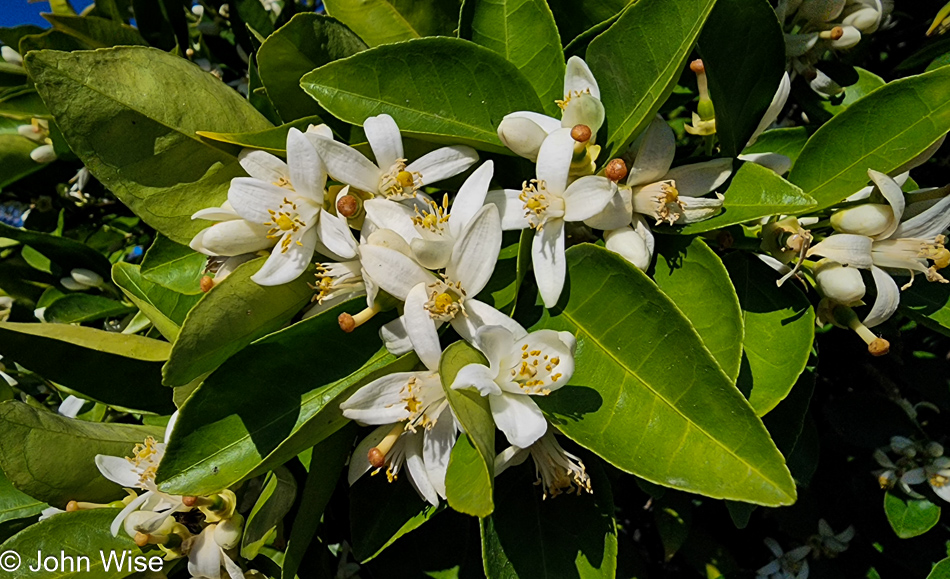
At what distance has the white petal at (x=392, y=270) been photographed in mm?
846

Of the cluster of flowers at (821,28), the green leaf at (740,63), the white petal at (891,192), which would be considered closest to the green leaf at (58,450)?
the green leaf at (740,63)

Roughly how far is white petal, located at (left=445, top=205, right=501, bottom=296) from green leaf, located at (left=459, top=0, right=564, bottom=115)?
288 mm

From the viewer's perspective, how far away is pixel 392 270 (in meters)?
0.85

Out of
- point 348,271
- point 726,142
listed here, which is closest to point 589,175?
point 726,142

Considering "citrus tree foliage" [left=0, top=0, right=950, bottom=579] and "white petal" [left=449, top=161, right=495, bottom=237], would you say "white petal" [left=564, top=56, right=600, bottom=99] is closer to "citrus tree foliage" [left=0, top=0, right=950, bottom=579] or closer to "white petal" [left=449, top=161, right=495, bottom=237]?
"citrus tree foliage" [left=0, top=0, right=950, bottom=579]

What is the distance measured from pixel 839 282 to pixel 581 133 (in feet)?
1.39

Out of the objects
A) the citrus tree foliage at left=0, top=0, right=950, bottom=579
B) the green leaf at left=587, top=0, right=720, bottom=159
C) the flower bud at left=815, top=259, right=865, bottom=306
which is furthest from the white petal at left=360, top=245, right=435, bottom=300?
the flower bud at left=815, top=259, right=865, bottom=306

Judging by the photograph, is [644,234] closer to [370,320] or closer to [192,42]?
[370,320]

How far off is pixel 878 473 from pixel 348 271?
144 cm

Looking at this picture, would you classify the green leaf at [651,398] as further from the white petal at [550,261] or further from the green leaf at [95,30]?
the green leaf at [95,30]

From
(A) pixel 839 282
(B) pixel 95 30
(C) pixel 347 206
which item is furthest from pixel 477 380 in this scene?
(B) pixel 95 30

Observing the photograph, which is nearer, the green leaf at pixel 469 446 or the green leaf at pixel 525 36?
the green leaf at pixel 469 446

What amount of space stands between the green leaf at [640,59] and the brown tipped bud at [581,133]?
A: 0.06 m

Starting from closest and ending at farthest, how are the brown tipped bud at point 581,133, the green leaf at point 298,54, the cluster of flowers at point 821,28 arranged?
the brown tipped bud at point 581,133 → the green leaf at point 298,54 → the cluster of flowers at point 821,28
